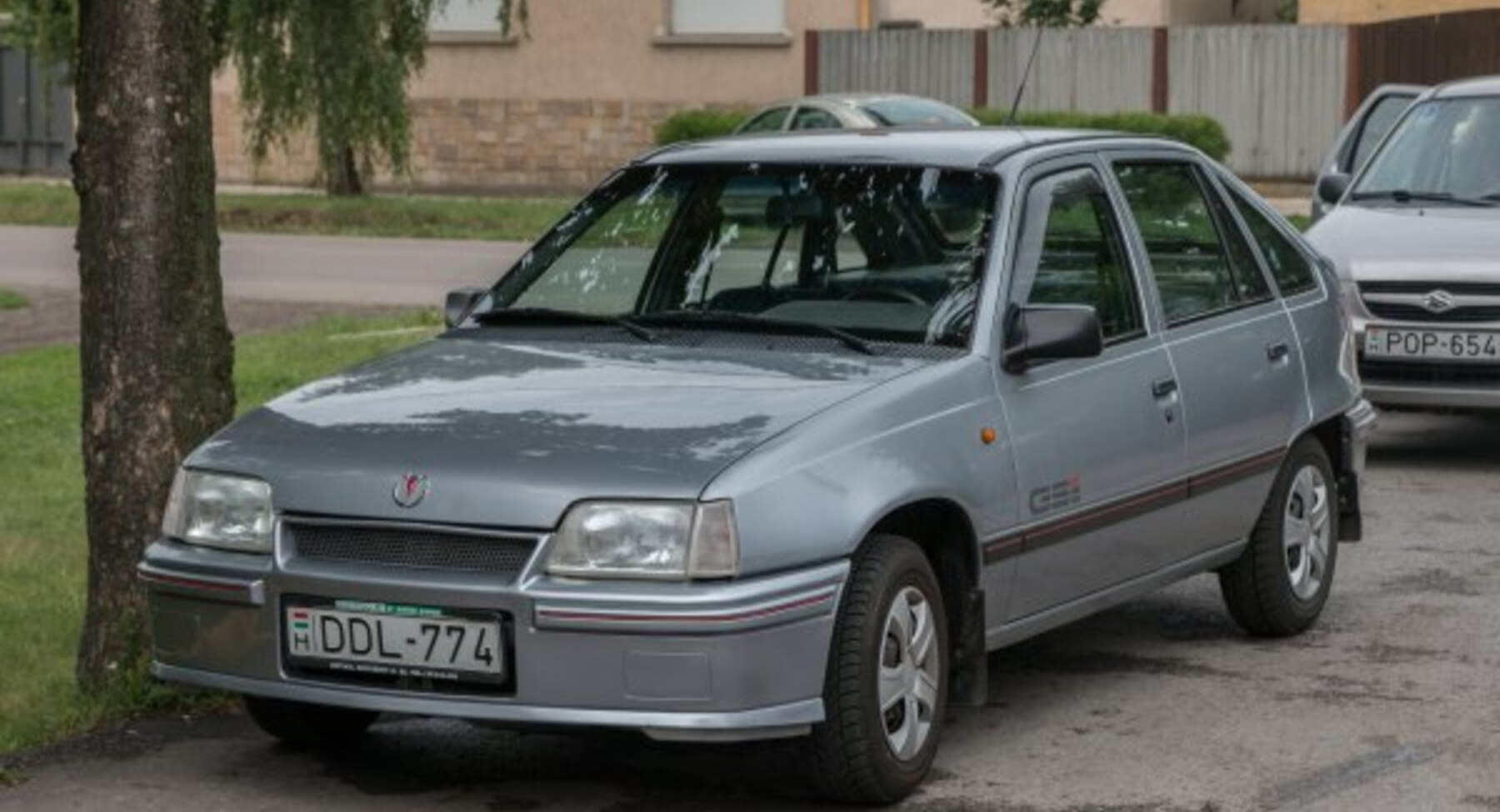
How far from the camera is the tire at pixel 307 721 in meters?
7.44

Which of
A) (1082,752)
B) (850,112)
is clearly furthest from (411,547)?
(850,112)

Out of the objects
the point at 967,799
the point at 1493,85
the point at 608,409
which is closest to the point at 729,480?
the point at 608,409

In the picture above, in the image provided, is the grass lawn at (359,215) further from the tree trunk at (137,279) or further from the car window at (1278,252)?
the tree trunk at (137,279)

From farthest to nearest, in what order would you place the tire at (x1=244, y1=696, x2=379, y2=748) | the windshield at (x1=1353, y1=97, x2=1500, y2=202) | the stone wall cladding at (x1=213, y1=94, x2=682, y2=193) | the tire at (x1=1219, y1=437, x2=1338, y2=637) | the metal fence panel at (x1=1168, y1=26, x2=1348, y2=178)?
1. the stone wall cladding at (x1=213, y1=94, x2=682, y2=193)
2. the metal fence panel at (x1=1168, y1=26, x2=1348, y2=178)
3. the windshield at (x1=1353, y1=97, x2=1500, y2=202)
4. the tire at (x1=1219, y1=437, x2=1338, y2=637)
5. the tire at (x1=244, y1=696, x2=379, y2=748)

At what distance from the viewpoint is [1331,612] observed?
9.62 metres

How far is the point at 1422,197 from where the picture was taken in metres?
14.1

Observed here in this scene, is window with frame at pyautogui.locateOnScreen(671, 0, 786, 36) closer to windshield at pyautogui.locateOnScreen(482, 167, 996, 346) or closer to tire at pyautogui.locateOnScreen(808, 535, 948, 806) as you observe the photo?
windshield at pyautogui.locateOnScreen(482, 167, 996, 346)

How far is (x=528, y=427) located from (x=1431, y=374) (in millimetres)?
7063

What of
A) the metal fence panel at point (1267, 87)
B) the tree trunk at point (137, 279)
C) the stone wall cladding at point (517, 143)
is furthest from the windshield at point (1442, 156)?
the stone wall cladding at point (517, 143)

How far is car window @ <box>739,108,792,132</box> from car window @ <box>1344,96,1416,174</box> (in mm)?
15797

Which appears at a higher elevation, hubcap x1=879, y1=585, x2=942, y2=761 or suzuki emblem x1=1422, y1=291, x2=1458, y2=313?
suzuki emblem x1=1422, y1=291, x2=1458, y2=313

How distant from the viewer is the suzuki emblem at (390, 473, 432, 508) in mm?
6672

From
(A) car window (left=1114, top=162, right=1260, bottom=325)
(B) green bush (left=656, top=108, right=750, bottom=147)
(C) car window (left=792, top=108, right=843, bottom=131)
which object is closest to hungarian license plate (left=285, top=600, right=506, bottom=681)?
(A) car window (left=1114, top=162, right=1260, bottom=325)

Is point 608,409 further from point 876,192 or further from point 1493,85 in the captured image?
point 1493,85
